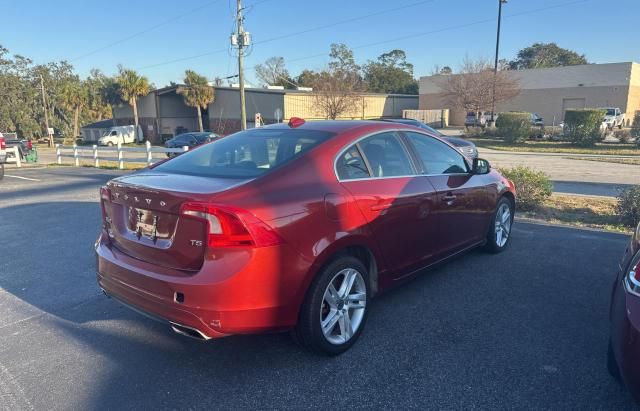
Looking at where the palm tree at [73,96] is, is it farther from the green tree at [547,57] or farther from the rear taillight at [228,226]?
the green tree at [547,57]

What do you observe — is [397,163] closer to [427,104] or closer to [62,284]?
[62,284]

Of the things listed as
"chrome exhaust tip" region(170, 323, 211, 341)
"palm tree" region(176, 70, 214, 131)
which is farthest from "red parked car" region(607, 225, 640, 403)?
"palm tree" region(176, 70, 214, 131)

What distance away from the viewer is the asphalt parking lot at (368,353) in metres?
2.77

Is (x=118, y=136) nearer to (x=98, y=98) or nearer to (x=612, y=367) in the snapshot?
(x=98, y=98)

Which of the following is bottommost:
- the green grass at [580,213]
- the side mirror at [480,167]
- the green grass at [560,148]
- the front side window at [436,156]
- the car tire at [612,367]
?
the green grass at [560,148]

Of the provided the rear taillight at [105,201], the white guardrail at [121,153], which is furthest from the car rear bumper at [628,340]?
the white guardrail at [121,153]

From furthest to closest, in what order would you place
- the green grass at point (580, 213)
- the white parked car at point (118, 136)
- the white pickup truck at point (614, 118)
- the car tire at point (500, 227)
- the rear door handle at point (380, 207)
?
the white parked car at point (118, 136)
the white pickup truck at point (614, 118)
the green grass at point (580, 213)
the car tire at point (500, 227)
the rear door handle at point (380, 207)

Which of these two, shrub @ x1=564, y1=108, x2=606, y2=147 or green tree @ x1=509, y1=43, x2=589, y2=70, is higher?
green tree @ x1=509, y1=43, x2=589, y2=70

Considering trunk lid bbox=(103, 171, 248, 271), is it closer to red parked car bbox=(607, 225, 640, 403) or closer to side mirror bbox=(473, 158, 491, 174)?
red parked car bbox=(607, 225, 640, 403)

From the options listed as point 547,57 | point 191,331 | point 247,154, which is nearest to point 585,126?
point 247,154

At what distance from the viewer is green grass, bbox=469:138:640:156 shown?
2375 cm

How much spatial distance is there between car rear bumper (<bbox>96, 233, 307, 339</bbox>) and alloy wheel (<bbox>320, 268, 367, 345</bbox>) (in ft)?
1.08

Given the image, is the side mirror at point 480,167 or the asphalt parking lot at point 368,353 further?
the side mirror at point 480,167

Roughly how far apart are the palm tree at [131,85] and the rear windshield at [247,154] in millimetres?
48823
